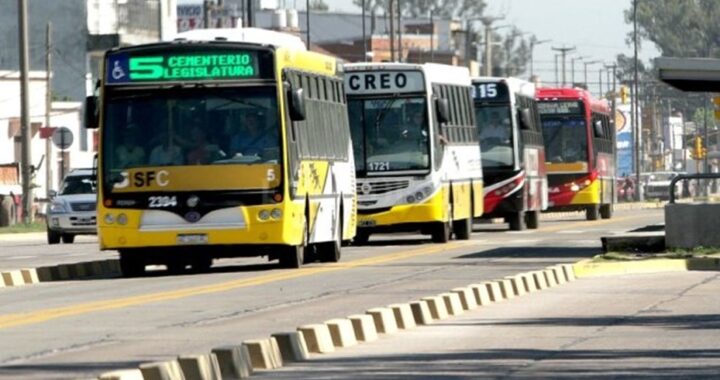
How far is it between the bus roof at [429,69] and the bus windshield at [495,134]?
4283 millimetres

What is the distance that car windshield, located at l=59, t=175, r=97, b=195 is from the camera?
50.3 m

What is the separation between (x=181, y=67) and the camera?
3002cm

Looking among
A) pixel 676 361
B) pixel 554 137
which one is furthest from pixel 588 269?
pixel 554 137

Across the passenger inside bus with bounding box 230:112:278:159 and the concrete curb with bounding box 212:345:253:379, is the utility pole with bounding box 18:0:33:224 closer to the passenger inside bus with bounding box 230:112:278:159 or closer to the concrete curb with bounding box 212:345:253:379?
the passenger inside bus with bounding box 230:112:278:159

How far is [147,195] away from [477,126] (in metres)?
20.6

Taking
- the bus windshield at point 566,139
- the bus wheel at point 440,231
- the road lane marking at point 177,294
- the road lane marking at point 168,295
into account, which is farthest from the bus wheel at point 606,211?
the road lane marking at point 168,295

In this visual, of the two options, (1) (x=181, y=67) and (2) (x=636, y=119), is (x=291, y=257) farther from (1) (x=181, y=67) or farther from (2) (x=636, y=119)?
(2) (x=636, y=119)

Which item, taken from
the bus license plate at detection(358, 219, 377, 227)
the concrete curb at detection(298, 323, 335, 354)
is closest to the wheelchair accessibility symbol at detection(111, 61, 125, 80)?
the bus license plate at detection(358, 219, 377, 227)

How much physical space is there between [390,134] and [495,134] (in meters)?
9.85

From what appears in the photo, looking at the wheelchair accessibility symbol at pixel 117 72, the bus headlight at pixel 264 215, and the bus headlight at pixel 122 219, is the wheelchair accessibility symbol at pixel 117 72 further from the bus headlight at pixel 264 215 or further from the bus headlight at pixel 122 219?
the bus headlight at pixel 264 215

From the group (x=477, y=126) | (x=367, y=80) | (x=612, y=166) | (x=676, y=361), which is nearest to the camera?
(x=676, y=361)

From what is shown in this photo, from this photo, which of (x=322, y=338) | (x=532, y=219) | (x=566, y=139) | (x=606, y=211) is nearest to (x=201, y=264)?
(x=322, y=338)

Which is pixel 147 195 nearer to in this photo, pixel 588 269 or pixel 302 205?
pixel 302 205

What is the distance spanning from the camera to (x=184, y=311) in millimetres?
21312
